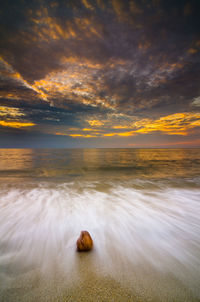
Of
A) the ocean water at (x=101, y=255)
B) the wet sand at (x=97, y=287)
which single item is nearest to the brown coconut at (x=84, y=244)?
the ocean water at (x=101, y=255)

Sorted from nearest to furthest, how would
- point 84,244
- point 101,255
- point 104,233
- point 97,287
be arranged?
1. point 97,287
2. point 101,255
3. point 84,244
4. point 104,233

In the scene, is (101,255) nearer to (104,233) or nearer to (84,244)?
(84,244)

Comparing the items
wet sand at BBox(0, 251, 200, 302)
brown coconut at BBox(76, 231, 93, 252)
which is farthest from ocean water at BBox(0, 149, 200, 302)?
brown coconut at BBox(76, 231, 93, 252)

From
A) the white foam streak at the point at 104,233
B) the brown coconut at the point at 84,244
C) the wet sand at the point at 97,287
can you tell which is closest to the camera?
the wet sand at the point at 97,287

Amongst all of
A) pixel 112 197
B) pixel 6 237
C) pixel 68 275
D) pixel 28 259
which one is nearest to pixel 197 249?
pixel 68 275

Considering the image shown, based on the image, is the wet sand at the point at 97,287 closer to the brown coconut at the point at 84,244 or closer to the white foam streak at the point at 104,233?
the white foam streak at the point at 104,233

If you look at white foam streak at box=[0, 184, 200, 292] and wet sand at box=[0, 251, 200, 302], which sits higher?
wet sand at box=[0, 251, 200, 302]

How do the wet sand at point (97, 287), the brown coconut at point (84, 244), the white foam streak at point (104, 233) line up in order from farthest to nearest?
the brown coconut at point (84, 244) → the white foam streak at point (104, 233) → the wet sand at point (97, 287)

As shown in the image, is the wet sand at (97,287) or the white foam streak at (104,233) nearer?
the wet sand at (97,287)

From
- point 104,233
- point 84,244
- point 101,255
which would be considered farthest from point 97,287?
point 104,233

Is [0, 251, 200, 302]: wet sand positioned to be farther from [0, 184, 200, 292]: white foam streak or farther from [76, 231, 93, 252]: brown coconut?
[76, 231, 93, 252]: brown coconut

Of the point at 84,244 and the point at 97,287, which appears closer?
the point at 97,287

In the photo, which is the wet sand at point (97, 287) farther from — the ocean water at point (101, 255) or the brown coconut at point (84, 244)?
the brown coconut at point (84, 244)

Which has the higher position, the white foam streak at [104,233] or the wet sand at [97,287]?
the wet sand at [97,287]
